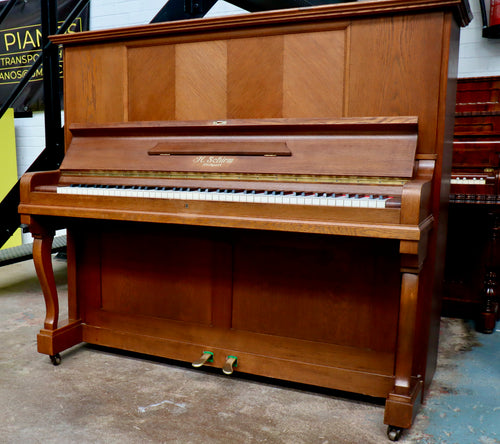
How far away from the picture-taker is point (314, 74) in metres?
2.06

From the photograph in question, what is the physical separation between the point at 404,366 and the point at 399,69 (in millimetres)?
1131

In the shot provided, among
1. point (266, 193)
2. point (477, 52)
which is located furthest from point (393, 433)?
point (477, 52)

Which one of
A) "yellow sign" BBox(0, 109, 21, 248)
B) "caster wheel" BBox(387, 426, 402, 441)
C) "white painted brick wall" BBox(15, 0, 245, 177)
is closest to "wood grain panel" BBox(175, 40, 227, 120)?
"caster wheel" BBox(387, 426, 402, 441)

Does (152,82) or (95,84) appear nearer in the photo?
(152,82)

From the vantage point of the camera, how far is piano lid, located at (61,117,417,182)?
1900mm

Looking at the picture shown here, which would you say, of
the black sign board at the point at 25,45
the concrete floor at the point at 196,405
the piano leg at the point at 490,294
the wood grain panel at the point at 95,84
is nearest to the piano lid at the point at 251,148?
the wood grain panel at the point at 95,84

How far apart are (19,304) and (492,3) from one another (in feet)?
12.9

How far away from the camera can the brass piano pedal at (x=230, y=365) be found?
2141mm

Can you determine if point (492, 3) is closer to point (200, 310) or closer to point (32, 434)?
point (200, 310)

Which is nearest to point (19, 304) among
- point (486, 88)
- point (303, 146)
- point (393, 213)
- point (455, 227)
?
point (303, 146)

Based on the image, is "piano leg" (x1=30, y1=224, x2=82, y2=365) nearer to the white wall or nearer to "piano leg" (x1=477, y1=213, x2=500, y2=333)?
"piano leg" (x1=477, y1=213, x2=500, y2=333)

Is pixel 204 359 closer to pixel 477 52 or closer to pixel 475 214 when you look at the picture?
pixel 475 214

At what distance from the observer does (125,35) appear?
7.70ft

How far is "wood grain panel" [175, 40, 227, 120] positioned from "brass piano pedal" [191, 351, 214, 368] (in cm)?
108
